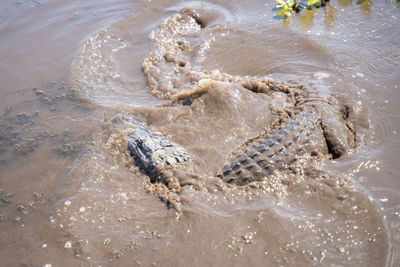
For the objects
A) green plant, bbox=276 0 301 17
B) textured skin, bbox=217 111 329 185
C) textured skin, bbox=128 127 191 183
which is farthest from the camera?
green plant, bbox=276 0 301 17

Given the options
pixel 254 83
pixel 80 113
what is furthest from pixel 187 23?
pixel 80 113

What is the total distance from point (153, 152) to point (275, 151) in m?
1.56

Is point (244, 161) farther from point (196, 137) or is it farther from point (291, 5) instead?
point (291, 5)

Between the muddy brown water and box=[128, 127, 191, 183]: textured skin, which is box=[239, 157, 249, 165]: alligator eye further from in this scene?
box=[128, 127, 191, 183]: textured skin

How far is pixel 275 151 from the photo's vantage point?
3680 millimetres

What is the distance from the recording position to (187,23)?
290 inches

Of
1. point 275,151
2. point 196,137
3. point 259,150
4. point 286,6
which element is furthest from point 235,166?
point 286,6

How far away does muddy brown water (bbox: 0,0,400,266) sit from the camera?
305 centimetres

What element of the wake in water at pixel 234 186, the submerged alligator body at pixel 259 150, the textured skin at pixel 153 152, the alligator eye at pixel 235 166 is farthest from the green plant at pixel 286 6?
the alligator eye at pixel 235 166

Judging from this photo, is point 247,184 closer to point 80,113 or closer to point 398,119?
point 398,119

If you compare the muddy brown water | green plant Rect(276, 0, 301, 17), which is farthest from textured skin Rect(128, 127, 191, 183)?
green plant Rect(276, 0, 301, 17)

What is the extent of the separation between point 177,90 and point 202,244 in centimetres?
311

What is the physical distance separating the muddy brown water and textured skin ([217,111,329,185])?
0.11 meters

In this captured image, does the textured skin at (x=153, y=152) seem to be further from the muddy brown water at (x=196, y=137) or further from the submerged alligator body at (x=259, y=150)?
the muddy brown water at (x=196, y=137)
